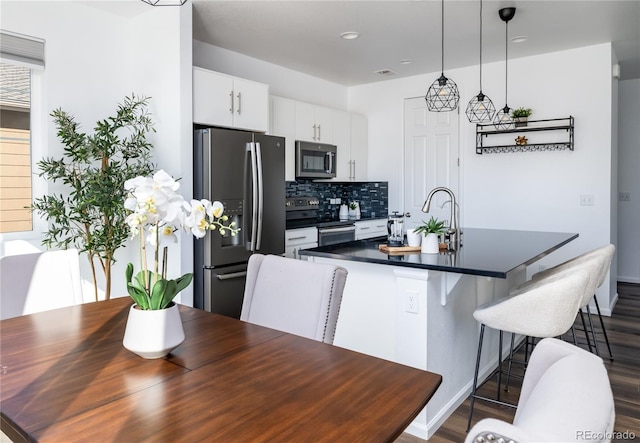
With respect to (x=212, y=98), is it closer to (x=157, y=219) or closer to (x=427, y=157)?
(x=157, y=219)

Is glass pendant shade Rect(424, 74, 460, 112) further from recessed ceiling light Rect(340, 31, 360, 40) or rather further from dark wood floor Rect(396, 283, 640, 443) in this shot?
dark wood floor Rect(396, 283, 640, 443)

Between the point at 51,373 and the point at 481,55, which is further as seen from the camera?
the point at 481,55

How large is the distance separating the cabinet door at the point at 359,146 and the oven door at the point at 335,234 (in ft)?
3.00

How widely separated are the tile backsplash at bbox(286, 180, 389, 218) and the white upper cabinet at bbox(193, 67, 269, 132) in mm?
1429

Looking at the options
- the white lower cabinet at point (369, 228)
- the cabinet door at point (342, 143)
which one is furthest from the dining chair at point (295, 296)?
the cabinet door at point (342, 143)

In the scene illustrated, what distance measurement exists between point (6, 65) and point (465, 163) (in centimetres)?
430

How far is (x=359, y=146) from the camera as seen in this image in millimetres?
5738

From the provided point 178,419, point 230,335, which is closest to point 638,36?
point 230,335

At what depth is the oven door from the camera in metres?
4.64

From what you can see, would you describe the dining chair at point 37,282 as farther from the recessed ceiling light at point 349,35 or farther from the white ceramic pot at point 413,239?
the recessed ceiling light at point 349,35

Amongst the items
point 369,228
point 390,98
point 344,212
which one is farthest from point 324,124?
point 369,228

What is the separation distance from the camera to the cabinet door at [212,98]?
3500 mm

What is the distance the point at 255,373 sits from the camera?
3.86 feet

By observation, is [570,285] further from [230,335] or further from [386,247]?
[230,335]
